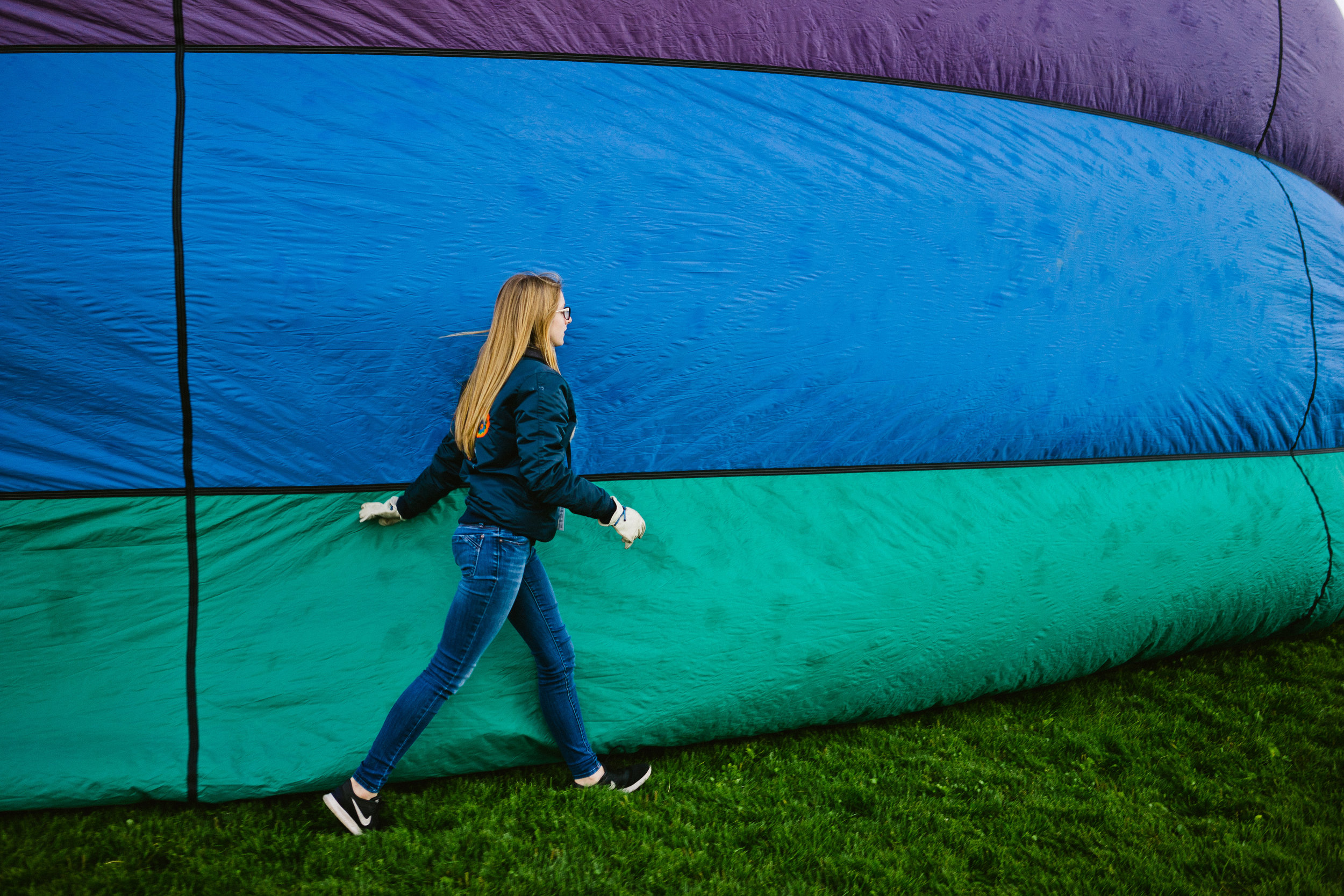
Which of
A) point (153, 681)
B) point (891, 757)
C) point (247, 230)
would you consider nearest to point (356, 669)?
point (153, 681)

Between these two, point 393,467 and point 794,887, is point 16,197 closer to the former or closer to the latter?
point 393,467

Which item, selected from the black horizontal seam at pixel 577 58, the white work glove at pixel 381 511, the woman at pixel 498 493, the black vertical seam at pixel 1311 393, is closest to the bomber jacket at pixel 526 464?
the woman at pixel 498 493

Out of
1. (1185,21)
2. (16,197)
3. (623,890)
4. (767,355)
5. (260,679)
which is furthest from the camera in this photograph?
(1185,21)

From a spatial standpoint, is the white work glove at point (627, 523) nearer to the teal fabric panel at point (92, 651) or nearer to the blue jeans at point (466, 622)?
the blue jeans at point (466, 622)

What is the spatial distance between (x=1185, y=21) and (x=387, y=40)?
3646mm

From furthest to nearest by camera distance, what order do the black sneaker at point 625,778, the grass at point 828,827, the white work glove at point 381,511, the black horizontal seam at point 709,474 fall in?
the black sneaker at point 625,778 → the white work glove at point 381,511 → the black horizontal seam at point 709,474 → the grass at point 828,827

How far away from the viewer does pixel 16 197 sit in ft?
8.79

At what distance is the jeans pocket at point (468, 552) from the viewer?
8.73 ft

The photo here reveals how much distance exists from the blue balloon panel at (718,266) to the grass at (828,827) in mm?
1135

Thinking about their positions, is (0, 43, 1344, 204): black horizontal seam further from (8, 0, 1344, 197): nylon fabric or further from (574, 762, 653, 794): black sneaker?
(574, 762, 653, 794): black sneaker

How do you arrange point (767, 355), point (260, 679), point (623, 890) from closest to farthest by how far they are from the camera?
point (623, 890), point (260, 679), point (767, 355)

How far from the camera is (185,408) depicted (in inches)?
110

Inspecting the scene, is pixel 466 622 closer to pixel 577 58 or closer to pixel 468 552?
pixel 468 552

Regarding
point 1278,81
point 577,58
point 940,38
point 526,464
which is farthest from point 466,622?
point 1278,81
